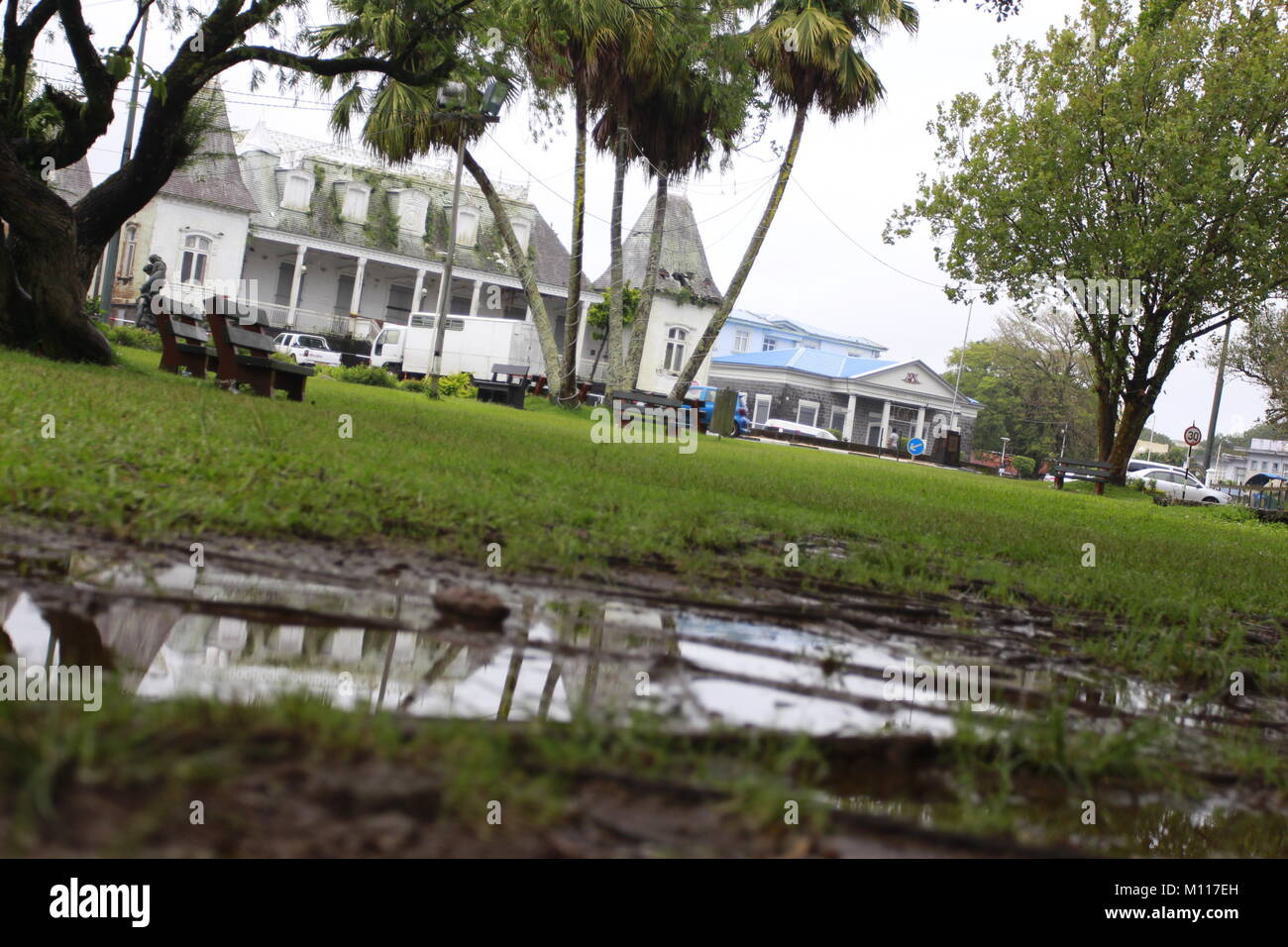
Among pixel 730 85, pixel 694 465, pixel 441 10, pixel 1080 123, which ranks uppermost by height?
pixel 1080 123

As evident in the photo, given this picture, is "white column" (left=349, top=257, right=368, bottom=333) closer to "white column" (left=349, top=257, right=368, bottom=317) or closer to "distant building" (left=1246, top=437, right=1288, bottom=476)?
"white column" (left=349, top=257, right=368, bottom=317)

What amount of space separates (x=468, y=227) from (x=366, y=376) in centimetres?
2145

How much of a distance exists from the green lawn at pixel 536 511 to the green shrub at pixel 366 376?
15.1 meters

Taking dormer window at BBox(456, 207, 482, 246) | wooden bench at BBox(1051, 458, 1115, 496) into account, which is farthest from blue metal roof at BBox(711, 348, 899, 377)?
wooden bench at BBox(1051, 458, 1115, 496)

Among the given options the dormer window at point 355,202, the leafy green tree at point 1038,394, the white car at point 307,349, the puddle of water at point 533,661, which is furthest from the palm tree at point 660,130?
the leafy green tree at point 1038,394

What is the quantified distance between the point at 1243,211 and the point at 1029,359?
44596 millimetres

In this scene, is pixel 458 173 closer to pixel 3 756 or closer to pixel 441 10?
pixel 441 10

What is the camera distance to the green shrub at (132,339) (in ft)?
76.2

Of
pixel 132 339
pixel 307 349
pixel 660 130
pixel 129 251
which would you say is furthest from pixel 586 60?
pixel 129 251

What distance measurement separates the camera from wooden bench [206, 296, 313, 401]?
1138 centimetres

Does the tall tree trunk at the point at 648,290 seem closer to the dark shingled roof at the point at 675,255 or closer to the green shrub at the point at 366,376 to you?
the green shrub at the point at 366,376

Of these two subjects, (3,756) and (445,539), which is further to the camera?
(445,539)
